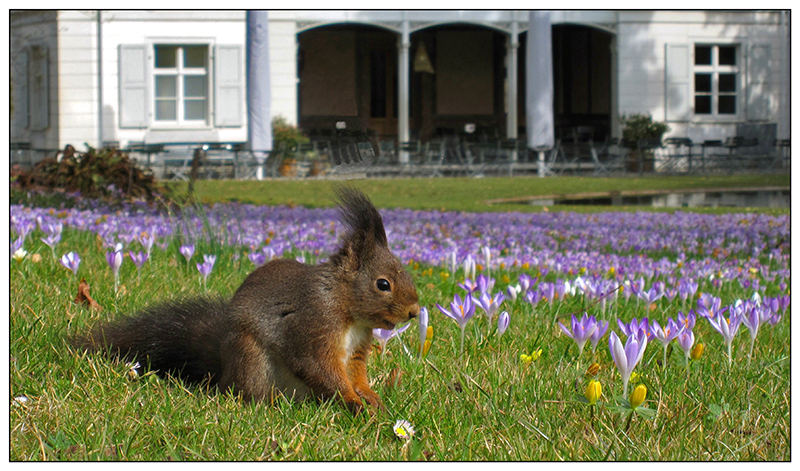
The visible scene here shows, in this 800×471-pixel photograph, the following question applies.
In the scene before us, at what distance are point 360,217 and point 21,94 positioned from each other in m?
20.6

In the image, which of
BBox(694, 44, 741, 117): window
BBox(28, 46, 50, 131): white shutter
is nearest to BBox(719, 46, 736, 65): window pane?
BBox(694, 44, 741, 117): window

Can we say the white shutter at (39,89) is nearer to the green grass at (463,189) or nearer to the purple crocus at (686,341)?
the green grass at (463,189)

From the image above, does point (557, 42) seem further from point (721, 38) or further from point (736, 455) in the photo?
point (736, 455)

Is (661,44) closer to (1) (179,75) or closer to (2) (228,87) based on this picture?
(2) (228,87)

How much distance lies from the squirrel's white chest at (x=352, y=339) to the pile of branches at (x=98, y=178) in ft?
19.3

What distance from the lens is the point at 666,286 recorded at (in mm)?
3691

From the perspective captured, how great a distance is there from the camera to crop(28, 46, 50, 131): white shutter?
1905 cm

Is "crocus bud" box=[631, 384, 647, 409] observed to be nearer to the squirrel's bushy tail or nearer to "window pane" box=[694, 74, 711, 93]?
the squirrel's bushy tail

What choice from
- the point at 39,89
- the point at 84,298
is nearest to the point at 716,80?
the point at 39,89

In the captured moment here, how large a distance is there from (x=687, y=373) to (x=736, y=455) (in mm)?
567

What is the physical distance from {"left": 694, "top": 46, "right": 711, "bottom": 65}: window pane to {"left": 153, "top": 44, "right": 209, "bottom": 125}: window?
14130 mm

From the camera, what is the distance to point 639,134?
20.1m

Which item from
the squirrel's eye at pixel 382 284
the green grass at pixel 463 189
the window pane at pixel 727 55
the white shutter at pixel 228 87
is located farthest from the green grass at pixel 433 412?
the window pane at pixel 727 55

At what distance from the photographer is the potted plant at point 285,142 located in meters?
17.4
